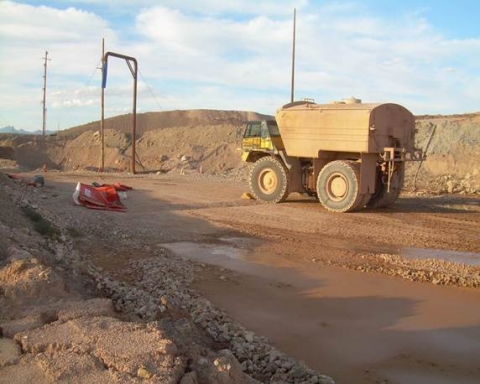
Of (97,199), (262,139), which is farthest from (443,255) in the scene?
(97,199)

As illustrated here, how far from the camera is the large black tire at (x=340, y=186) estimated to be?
46.0 feet

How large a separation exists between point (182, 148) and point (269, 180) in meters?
23.7

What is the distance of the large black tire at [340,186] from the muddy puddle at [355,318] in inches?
218

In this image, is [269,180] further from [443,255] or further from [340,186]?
[443,255]

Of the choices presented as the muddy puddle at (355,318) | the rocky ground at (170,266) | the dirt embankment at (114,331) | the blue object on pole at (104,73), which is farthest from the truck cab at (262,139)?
the blue object on pole at (104,73)

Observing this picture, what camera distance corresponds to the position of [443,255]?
9859 millimetres

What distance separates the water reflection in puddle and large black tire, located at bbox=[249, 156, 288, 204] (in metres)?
6.15

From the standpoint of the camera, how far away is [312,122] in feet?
47.8

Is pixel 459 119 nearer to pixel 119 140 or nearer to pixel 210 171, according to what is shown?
pixel 210 171

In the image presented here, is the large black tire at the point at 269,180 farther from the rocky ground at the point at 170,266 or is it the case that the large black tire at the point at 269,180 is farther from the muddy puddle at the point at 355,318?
the muddy puddle at the point at 355,318

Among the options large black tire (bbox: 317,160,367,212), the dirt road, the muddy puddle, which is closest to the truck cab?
the dirt road

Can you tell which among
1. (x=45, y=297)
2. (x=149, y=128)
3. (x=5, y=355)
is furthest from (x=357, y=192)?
(x=149, y=128)

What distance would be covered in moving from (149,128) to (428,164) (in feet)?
99.4

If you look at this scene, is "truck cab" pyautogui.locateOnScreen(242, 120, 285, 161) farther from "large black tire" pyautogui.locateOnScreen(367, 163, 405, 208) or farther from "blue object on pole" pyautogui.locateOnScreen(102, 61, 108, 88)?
"blue object on pole" pyautogui.locateOnScreen(102, 61, 108, 88)
